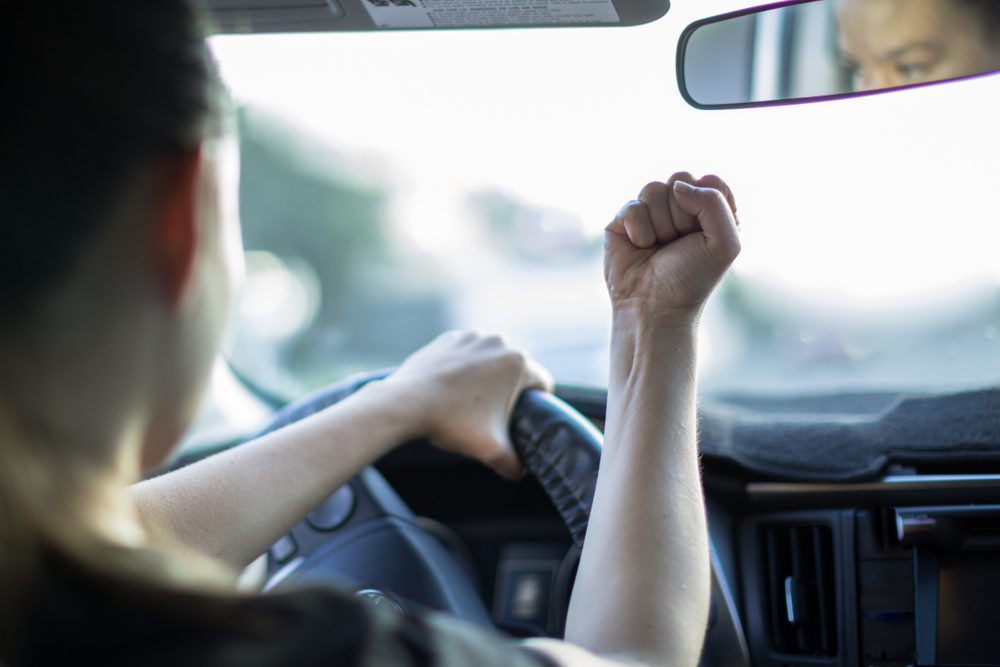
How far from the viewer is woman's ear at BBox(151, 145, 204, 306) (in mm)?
783

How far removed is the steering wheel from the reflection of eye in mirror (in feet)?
2.16

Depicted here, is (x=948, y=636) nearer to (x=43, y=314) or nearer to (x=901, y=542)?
(x=901, y=542)

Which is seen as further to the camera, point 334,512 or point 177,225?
point 334,512

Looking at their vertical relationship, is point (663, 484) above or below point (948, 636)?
above

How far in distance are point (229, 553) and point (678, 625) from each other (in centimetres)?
70

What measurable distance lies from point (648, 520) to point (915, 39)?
3.17ft

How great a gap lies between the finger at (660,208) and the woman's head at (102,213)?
2.40 ft

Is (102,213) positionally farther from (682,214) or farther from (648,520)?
(682,214)

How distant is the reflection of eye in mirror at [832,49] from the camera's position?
1557 mm

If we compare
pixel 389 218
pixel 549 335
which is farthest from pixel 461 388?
pixel 389 218

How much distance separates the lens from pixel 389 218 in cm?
1362

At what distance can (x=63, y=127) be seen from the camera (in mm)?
707

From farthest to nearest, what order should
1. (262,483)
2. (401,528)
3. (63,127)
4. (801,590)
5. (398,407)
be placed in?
1. (801,590)
2. (401,528)
3. (398,407)
4. (262,483)
5. (63,127)

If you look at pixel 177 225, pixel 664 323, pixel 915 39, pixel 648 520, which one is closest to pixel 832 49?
pixel 915 39
